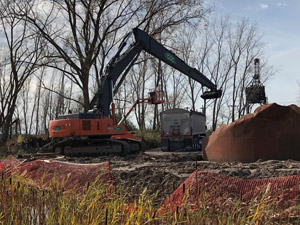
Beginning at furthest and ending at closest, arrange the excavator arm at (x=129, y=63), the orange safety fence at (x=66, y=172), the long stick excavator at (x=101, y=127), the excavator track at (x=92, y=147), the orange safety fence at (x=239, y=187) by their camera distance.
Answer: the excavator arm at (x=129, y=63) < the excavator track at (x=92, y=147) < the long stick excavator at (x=101, y=127) < the orange safety fence at (x=66, y=172) < the orange safety fence at (x=239, y=187)

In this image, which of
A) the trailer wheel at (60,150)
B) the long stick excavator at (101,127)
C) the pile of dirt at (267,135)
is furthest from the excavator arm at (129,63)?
the pile of dirt at (267,135)

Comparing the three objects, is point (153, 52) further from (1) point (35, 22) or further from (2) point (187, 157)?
(1) point (35, 22)

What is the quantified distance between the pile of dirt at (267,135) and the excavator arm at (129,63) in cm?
701

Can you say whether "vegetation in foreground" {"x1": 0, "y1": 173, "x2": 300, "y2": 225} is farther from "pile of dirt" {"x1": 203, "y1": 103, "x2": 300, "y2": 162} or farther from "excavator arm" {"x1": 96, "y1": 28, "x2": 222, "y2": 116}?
"excavator arm" {"x1": 96, "y1": 28, "x2": 222, "y2": 116}

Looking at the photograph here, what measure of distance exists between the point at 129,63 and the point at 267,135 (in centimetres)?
919

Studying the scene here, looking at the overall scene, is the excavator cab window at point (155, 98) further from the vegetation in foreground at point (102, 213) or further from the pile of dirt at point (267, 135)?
the vegetation in foreground at point (102, 213)

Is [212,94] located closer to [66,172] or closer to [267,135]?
[267,135]

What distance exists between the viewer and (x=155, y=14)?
28516 mm

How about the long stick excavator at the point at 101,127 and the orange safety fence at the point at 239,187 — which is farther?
the long stick excavator at the point at 101,127

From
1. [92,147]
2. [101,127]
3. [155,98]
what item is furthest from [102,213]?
[155,98]

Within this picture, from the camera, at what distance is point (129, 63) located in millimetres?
19281

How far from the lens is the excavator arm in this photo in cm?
1780

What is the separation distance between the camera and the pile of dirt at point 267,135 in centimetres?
1206

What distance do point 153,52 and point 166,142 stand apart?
817cm
